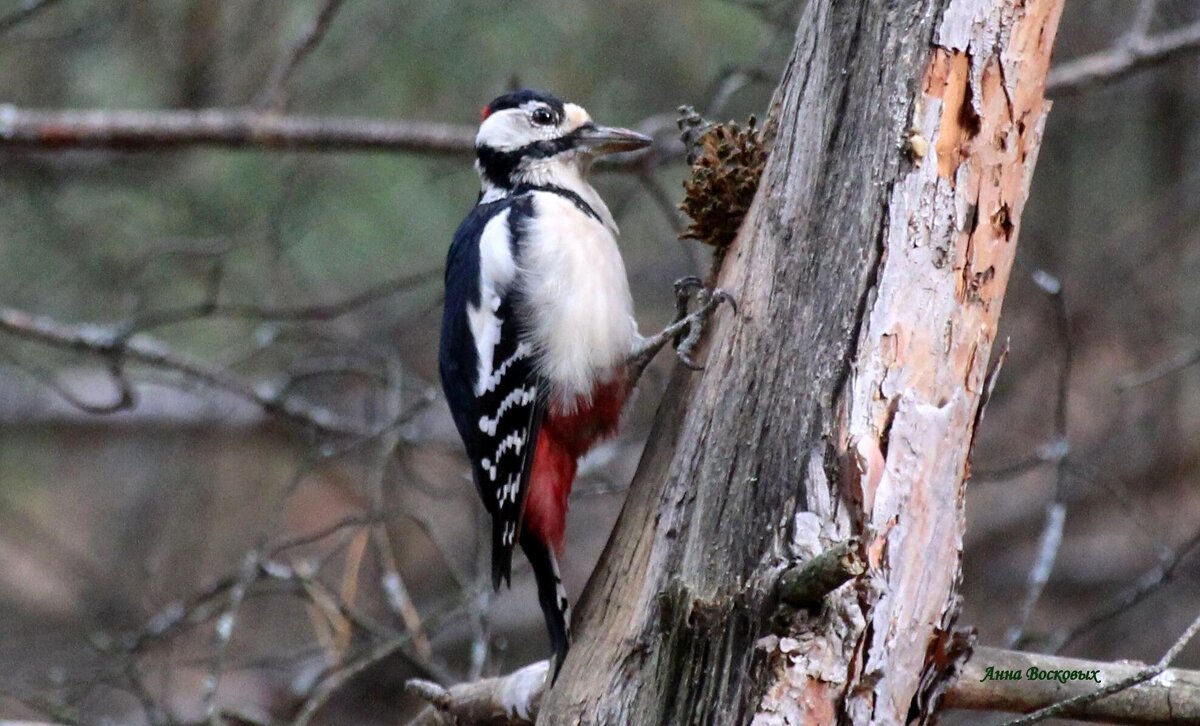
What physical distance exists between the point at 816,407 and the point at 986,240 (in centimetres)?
39

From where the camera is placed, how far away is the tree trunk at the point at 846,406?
6.13 ft

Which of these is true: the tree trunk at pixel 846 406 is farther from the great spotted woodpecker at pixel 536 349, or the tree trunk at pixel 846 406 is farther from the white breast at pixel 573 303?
the white breast at pixel 573 303

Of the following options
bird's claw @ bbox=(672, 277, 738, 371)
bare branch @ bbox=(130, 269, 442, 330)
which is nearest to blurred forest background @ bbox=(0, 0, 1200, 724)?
bare branch @ bbox=(130, 269, 442, 330)

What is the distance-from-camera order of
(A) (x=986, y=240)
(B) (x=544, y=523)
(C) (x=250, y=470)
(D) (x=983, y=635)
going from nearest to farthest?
(A) (x=986, y=240) < (B) (x=544, y=523) < (D) (x=983, y=635) < (C) (x=250, y=470)

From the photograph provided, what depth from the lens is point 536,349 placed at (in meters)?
2.96

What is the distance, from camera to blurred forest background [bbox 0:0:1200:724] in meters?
4.92

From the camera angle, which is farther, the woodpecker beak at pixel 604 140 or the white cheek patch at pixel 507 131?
the white cheek patch at pixel 507 131

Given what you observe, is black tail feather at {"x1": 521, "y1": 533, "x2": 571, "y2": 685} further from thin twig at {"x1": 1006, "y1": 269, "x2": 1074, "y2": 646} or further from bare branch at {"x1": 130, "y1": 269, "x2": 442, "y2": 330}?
bare branch at {"x1": 130, "y1": 269, "x2": 442, "y2": 330}

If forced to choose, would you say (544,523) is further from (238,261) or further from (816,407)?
(238,261)

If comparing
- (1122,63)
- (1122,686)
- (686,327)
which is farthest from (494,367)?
(1122,63)

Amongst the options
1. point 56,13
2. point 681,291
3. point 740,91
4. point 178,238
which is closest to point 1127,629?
point 740,91

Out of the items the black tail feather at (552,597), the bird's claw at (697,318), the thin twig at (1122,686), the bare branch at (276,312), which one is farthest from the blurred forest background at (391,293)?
the thin twig at (1122,686)

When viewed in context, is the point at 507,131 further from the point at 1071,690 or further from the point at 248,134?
the point at 1071,690

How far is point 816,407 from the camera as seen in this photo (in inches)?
77.7
